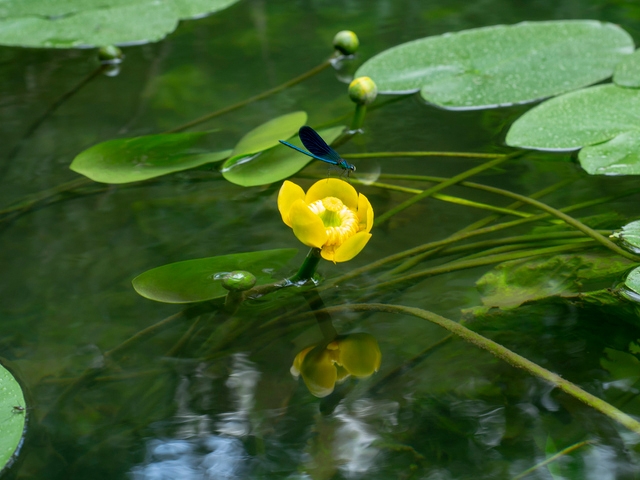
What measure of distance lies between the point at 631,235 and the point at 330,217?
0.57 metres

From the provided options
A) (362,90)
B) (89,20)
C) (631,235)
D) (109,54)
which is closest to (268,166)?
(362,90)

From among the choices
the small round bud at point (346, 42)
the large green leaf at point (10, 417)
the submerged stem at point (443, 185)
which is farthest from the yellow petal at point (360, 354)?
the small round bud at point (346, 42)

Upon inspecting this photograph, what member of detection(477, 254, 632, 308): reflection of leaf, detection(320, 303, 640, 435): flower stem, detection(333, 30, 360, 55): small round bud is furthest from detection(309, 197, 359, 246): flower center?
detection(333, 30, 360, 55): small round bud

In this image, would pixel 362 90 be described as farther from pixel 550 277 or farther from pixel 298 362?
pixel 298 362

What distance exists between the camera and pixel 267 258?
115 centimetres

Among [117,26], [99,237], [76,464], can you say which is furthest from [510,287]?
[117,26]

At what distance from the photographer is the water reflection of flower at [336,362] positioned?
0.94m

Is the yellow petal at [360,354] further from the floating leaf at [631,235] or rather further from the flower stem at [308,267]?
the floating leaf at [631,235]

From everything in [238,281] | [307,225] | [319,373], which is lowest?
[319,373]

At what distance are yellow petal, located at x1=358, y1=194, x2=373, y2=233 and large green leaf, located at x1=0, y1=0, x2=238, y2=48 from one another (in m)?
1.52

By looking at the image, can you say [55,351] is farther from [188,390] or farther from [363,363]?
[363,363]

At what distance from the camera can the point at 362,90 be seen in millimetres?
1523

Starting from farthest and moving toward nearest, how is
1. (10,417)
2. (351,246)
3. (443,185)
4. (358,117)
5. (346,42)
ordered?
(346,42) < (358,117) < (443,185) < (351,246) < (10,417)

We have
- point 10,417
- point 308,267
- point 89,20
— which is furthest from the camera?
point 89,20
